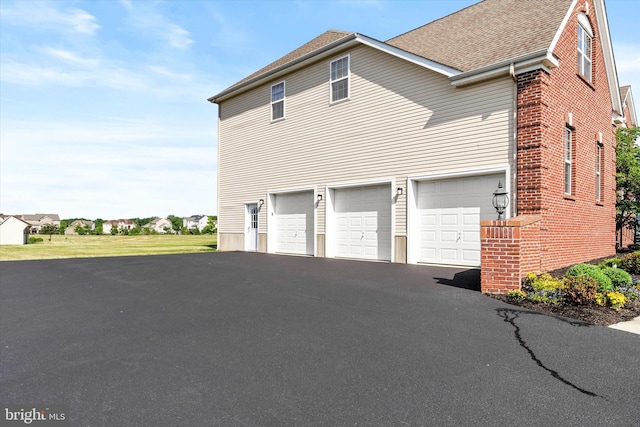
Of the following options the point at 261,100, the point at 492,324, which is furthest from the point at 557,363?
the point at 261,100

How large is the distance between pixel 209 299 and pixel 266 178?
1115 centimetres

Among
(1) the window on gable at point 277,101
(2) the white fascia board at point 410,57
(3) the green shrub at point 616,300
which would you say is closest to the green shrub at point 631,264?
(3) the green shrub at point 616,300

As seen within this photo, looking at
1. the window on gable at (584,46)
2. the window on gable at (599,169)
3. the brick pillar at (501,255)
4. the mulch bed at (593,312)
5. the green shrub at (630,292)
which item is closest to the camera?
the mulch bed at (593,312)

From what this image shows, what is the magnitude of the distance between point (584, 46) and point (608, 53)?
228 cm

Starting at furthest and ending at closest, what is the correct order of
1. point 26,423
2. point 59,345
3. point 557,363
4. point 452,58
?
A: point 452,58 < point 59,345 < point 557,363 < point 26,423

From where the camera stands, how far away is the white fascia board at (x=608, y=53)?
13.2 m

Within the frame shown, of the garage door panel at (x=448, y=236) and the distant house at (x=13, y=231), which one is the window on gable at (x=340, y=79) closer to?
the garage door panel at (x=448, y=236)

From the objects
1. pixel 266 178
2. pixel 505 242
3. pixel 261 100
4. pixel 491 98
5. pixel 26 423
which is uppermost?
pixel 261 100

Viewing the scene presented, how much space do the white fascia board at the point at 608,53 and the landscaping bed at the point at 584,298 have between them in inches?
424

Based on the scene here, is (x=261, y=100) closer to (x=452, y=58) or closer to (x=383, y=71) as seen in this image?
(x=383, y=71)

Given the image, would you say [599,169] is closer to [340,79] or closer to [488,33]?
[488,33]

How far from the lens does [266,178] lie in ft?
58.7

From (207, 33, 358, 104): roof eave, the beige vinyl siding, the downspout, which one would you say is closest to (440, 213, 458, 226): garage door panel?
the beige vinyl siding

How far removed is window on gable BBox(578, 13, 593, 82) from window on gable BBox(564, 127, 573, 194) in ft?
8.53
